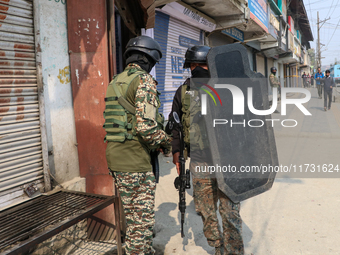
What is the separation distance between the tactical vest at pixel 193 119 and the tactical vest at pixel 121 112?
44 cm

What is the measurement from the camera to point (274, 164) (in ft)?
7.11

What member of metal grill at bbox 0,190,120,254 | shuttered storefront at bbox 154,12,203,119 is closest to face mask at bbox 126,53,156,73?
metal grill at bbox 0,190,120,254

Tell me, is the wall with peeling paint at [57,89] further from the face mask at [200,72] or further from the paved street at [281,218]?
the face mask at [200,72]

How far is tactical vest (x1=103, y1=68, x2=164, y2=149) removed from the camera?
7.09ft

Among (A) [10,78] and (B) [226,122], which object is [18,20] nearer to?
(A) [10,78]

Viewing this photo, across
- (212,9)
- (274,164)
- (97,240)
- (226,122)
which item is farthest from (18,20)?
(212,9)

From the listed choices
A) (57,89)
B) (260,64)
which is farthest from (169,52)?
(260,64)

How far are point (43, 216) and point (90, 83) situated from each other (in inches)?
56.4

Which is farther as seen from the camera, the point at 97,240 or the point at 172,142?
the point at 97,240

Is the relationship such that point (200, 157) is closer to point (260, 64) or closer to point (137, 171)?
point (137, 171)

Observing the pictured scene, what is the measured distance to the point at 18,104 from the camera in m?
2.49

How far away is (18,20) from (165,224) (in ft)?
8.62

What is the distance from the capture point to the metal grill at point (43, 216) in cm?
176

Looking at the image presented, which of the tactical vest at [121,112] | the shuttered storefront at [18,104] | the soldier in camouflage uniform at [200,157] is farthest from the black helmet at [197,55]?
the shuttered storefront at [18,104]
